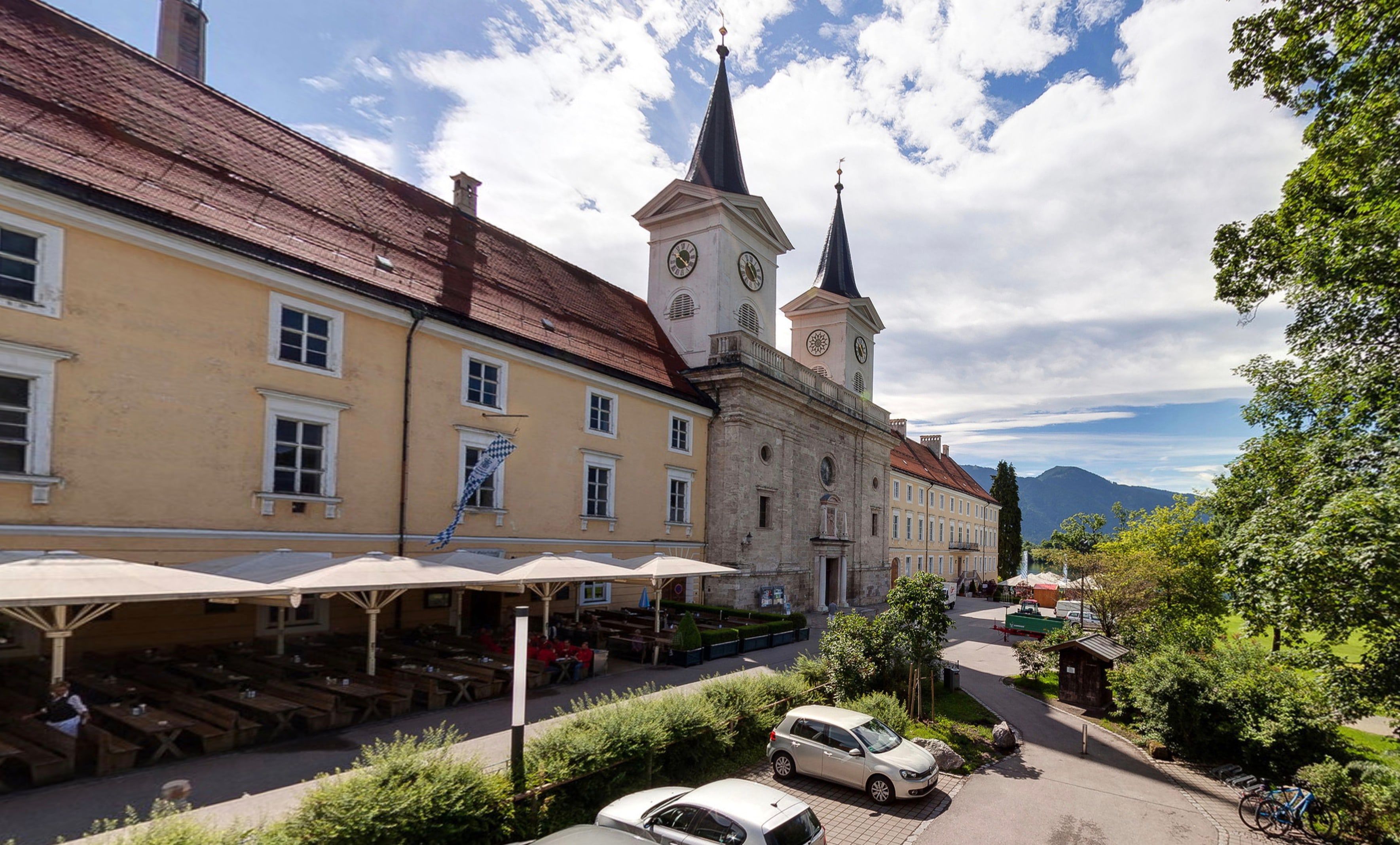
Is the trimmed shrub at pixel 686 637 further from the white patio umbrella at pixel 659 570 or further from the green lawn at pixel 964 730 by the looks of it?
the green lawn at pixel 964 730

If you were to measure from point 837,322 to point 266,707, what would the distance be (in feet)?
129

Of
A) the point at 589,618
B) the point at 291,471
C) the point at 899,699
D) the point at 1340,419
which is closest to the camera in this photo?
the point at 1340,419

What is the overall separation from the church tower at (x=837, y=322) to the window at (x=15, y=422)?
37.2m

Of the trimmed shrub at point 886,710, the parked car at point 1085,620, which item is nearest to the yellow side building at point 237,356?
the trimmed shrub at point 886,710

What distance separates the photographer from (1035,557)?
38438mm

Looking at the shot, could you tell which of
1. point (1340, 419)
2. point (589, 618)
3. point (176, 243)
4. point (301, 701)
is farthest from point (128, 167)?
point (1340, 419)

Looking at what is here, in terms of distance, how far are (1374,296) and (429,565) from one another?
19.2 meters

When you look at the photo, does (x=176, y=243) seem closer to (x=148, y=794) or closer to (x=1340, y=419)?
(x=148, y=794)

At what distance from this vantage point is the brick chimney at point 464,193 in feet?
85.1

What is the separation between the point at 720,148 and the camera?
3531 centimetres

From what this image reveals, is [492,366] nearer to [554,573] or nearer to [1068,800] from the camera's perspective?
[554,573]

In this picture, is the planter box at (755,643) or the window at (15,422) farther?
the planter box at (755,643)

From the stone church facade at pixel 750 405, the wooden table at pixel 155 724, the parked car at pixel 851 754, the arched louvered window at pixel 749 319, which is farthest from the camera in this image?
the arched louvered window at pixel 749 319

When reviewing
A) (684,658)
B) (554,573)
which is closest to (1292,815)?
(684,658)
